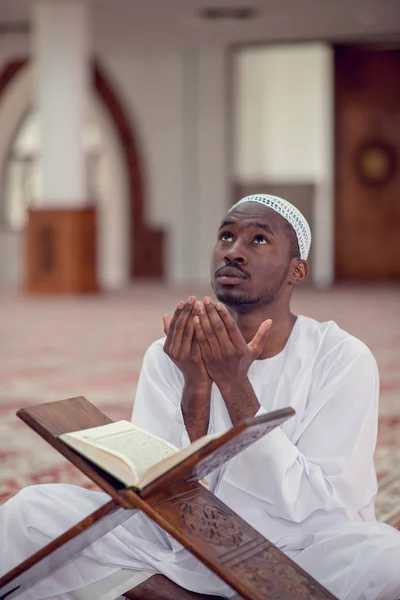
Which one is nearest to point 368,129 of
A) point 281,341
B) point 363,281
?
point 363,281

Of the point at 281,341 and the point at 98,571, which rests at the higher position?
the point at 281,341

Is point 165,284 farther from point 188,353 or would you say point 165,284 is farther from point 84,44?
point 188,353

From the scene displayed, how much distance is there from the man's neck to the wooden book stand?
44 cm

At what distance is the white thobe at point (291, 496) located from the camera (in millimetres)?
2133

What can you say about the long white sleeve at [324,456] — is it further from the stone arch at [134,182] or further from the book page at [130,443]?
the stone arch at [134,182]

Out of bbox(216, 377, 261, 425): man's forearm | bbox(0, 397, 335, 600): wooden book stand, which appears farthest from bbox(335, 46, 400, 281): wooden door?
bbox(0, 397, 335, 600): wooden book stand

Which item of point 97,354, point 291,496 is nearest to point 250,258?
point 291,496

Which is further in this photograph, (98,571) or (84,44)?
(84,44)

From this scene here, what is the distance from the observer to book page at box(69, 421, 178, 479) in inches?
73.1

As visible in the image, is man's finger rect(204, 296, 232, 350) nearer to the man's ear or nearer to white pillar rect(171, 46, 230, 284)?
the man's ear

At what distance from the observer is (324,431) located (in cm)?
221

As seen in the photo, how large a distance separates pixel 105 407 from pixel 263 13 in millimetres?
8927

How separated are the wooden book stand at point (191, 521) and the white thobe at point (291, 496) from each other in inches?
5.6

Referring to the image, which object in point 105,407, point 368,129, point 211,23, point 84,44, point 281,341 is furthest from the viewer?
point 368,129
